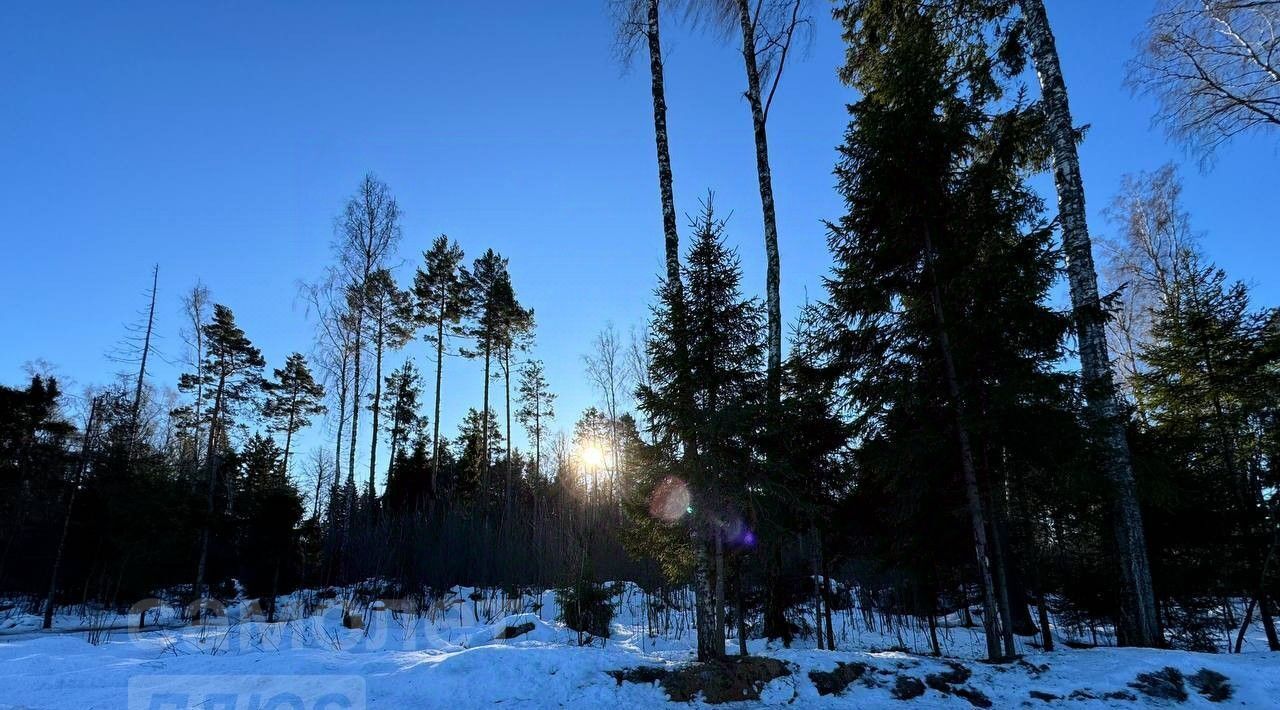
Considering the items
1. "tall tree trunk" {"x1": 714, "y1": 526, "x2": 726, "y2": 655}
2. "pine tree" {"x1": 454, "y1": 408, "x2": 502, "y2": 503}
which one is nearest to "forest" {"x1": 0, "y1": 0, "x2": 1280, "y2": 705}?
"tall tree trunk" {"x1": 714, "y1": 526, "x2": 726, "y2": 655}

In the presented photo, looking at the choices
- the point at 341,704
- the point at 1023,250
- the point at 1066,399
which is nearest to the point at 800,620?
the point at 1066,399

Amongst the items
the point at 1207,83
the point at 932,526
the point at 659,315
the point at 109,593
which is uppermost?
the point at 1207,83

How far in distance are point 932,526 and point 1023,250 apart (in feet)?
13.6

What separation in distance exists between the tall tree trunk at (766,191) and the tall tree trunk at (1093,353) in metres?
4.44

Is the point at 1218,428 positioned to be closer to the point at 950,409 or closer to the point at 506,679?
the point at 950,409

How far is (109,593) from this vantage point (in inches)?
717

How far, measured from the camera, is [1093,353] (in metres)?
8.13

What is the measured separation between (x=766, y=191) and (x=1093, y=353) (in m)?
6.27

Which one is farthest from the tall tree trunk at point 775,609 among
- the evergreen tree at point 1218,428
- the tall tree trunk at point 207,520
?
the tall tree trunk at point 207,520

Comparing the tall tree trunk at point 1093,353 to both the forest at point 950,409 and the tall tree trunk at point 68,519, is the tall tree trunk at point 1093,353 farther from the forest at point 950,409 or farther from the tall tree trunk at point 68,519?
the tall tree trunk at point 68,519

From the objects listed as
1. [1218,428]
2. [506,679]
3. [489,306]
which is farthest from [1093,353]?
[489,306]

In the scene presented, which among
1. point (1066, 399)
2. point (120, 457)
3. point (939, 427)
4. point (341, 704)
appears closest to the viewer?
point (341, 704)

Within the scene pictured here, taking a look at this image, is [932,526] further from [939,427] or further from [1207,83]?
[1207,83]

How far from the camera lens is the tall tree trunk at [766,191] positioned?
10.5 metres
